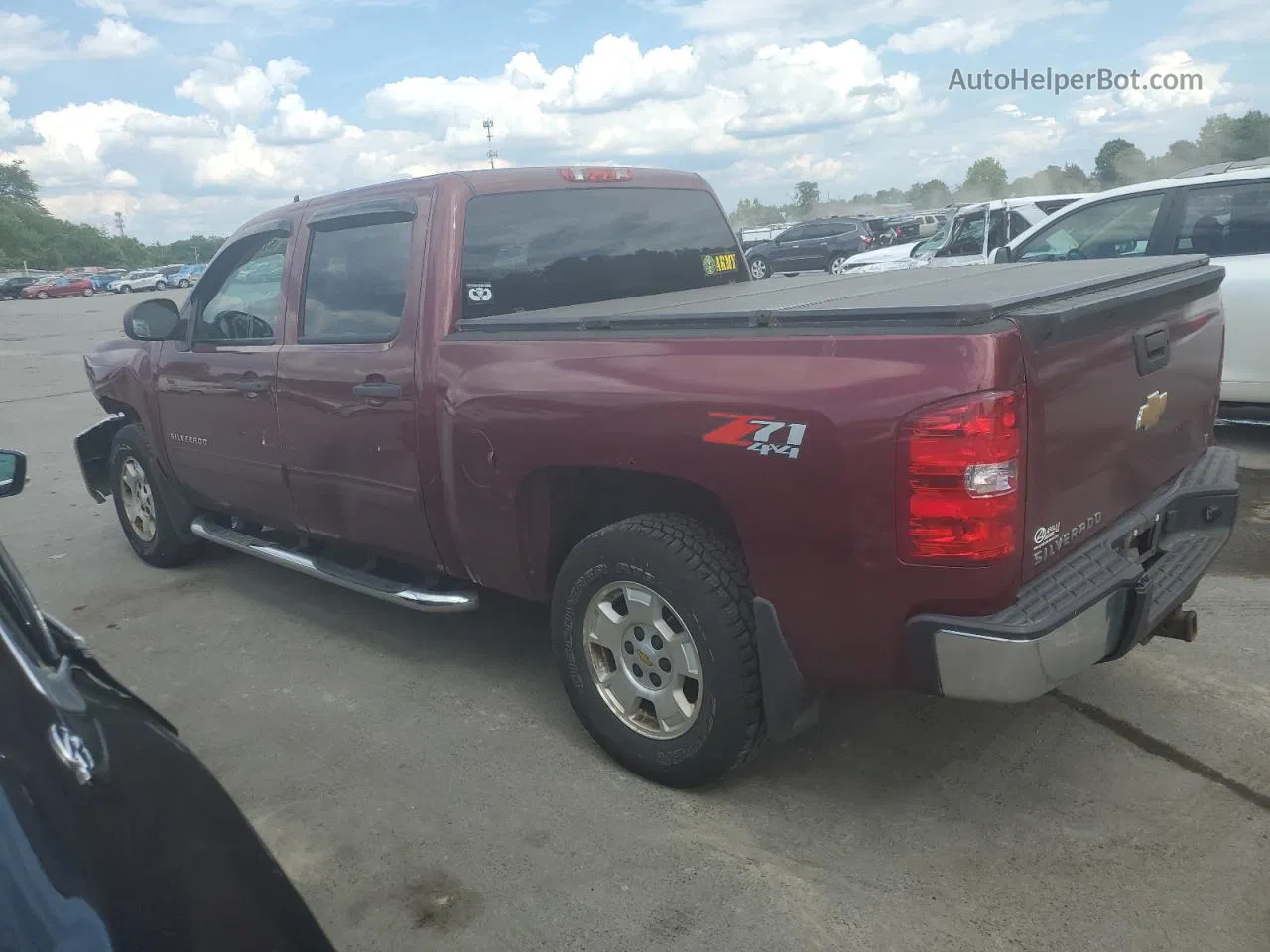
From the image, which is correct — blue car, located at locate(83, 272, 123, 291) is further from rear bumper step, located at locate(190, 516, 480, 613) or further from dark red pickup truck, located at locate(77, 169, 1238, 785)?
dark red pickup truck, located at locate(77, 169, 1238, 785)

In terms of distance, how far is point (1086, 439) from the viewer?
2750mm

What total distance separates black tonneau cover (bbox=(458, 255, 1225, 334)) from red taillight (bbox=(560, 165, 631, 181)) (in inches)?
22.1

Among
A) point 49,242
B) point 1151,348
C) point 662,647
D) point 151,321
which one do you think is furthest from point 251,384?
point 49,242

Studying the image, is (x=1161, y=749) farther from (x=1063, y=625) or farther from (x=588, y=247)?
(x=588, y=247)

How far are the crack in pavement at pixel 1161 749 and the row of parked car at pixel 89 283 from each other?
52.6m

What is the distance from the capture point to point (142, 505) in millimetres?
5953

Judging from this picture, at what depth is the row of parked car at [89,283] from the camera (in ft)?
169

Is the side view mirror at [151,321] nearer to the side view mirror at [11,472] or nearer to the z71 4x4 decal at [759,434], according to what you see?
the side view mirror at [11,472]

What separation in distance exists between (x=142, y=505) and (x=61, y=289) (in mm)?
53597

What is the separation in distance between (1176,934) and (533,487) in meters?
2.19

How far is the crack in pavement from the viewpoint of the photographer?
3062 mm

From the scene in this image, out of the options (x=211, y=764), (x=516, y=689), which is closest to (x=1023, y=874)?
(x=516, y=689)

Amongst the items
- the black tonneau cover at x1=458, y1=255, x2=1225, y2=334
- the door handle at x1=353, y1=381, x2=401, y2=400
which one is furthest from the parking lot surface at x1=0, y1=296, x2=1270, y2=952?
the black tonneau cover at x1=458, y1=255, x2=1225, y2=334

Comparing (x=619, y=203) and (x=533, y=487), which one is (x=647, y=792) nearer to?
(x=533, y=487)
